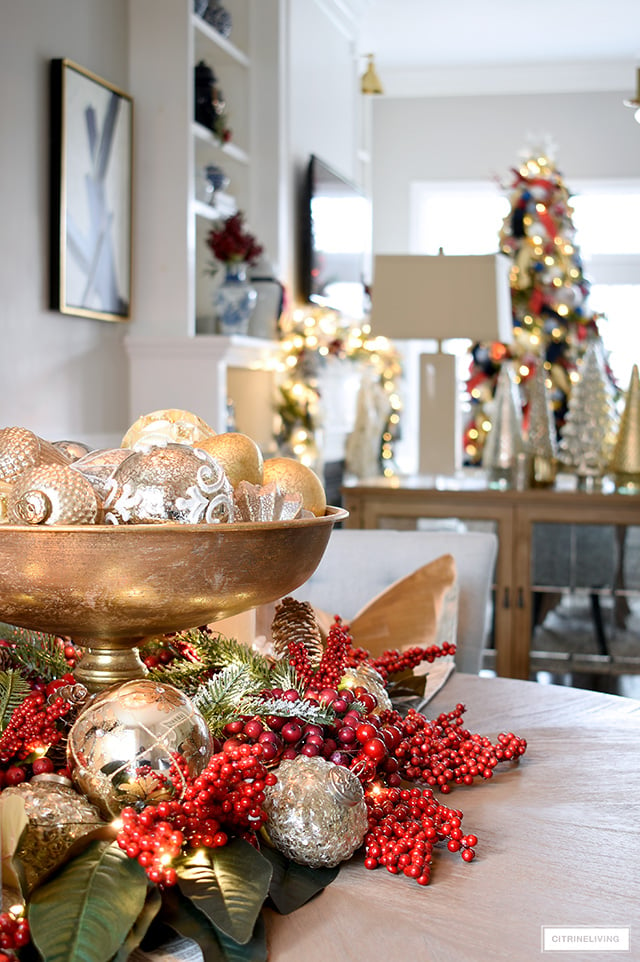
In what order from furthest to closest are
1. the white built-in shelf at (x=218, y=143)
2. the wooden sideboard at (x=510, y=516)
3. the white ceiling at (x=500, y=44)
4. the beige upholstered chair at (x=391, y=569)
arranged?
1. the white ceiling at (x=500, y=44)
2. the white built-in shelf at (x=218, y=143)
3. the wooden sideboard at (x=510, y=516)
4. the beige upholstered chair at (x=391, y=569)

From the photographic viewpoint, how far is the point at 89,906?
0.52 meters

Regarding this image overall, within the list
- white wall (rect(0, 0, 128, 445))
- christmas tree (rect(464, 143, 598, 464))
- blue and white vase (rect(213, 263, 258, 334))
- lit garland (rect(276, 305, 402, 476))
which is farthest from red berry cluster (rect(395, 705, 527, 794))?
christmas tree (rect(464, 143, 598, 464))

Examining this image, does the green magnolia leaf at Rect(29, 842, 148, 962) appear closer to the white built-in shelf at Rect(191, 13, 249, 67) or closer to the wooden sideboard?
the wooden sideboard

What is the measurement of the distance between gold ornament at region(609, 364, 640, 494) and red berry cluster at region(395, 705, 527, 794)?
6.52ft

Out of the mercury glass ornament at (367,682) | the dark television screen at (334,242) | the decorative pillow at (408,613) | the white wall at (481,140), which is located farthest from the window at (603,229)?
the mercury glass ornament at (367,682)

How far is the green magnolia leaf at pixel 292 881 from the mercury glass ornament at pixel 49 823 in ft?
0.34

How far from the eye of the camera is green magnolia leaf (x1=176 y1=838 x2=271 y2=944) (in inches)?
20.9

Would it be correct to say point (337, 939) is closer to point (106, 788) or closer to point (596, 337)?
point (106, 788)

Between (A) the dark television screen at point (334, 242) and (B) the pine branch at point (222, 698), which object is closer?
(B) the pine branch at point (222, 698)

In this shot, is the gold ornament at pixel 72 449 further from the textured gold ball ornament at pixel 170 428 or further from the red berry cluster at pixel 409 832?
the red berry cluster at pixel 409 832

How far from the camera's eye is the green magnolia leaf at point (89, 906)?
1.64 feet

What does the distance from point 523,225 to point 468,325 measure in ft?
8.53

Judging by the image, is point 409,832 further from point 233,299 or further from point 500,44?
point 500,44

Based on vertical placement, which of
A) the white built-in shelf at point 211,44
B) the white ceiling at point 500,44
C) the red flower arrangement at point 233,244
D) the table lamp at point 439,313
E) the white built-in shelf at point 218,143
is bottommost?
the table lamp at point 439,313
